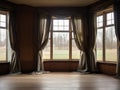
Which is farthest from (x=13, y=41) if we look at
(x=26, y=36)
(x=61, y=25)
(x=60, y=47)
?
(x=61, y=25)

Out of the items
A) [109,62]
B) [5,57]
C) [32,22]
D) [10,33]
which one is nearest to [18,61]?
[5,57]

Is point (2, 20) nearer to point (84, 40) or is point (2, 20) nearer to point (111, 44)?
point (84, 40)

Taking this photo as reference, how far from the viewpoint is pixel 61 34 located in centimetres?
830

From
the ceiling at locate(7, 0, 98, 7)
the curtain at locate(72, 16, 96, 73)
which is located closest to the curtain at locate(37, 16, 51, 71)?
the ceiling at locate(7, 0, 98, 7)

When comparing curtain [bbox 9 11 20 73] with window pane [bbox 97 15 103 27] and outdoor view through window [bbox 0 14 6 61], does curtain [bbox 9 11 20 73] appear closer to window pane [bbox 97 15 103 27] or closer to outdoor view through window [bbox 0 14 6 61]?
outdoor view through window [bbox 0 14 6 61]

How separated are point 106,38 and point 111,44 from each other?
1.20ft

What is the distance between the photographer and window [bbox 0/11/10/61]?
741 cm

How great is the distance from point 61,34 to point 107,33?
2104mm

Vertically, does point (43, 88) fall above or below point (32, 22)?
below

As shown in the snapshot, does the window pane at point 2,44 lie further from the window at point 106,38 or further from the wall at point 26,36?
the window at point 106,38

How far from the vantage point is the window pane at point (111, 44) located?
706 centimetres

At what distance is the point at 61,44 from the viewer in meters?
8.30

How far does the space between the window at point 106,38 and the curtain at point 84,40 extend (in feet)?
0.96

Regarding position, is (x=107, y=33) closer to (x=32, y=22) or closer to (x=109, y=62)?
(x=109, y=62)
